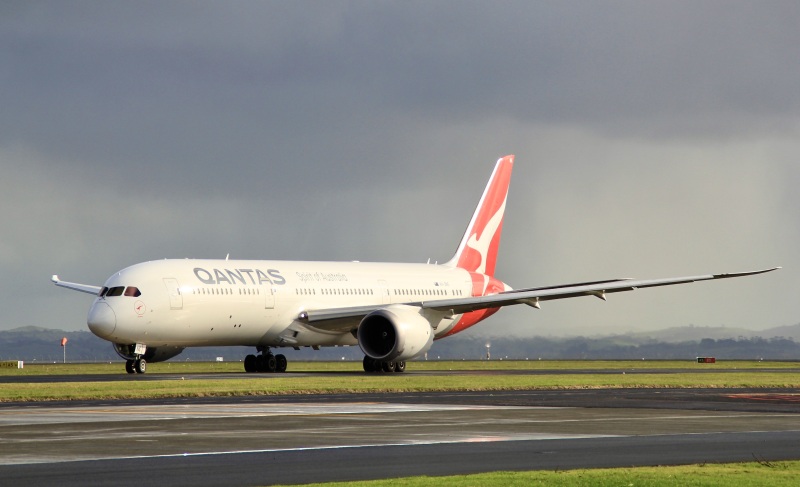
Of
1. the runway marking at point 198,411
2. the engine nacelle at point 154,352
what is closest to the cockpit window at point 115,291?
the engine nacelle at point 154,352

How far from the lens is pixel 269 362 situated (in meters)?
61.2

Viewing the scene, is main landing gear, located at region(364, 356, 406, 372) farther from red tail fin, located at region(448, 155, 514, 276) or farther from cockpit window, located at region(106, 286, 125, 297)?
red tail fin, located at region(448, 155, 514, 276)

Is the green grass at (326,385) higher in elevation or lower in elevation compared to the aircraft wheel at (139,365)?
lower

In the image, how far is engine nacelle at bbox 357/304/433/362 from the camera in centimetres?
5500

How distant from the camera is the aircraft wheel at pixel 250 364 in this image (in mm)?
61094

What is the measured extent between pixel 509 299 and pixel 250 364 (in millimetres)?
12766

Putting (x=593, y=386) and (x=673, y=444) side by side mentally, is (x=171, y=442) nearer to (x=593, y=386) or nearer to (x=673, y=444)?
(x=673, y=444)

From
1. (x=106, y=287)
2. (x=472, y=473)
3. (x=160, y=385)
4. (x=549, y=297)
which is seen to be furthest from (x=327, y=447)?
(x=549, y=297)

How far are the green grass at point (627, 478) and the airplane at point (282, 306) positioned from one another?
37422 mm

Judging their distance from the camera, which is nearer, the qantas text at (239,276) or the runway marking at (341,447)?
the runway marking at (341,447)

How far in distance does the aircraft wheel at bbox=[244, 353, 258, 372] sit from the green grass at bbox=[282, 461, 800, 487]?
44605 millimetres

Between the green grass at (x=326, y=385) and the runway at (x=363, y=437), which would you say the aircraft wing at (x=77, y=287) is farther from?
the runway at (x=363, y=437)

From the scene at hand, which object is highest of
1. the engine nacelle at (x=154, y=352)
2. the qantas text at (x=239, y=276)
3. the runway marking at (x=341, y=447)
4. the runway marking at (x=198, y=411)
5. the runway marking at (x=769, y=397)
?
the qantas text at (x=239, y=276)

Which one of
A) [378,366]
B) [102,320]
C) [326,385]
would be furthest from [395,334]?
[326,385]
